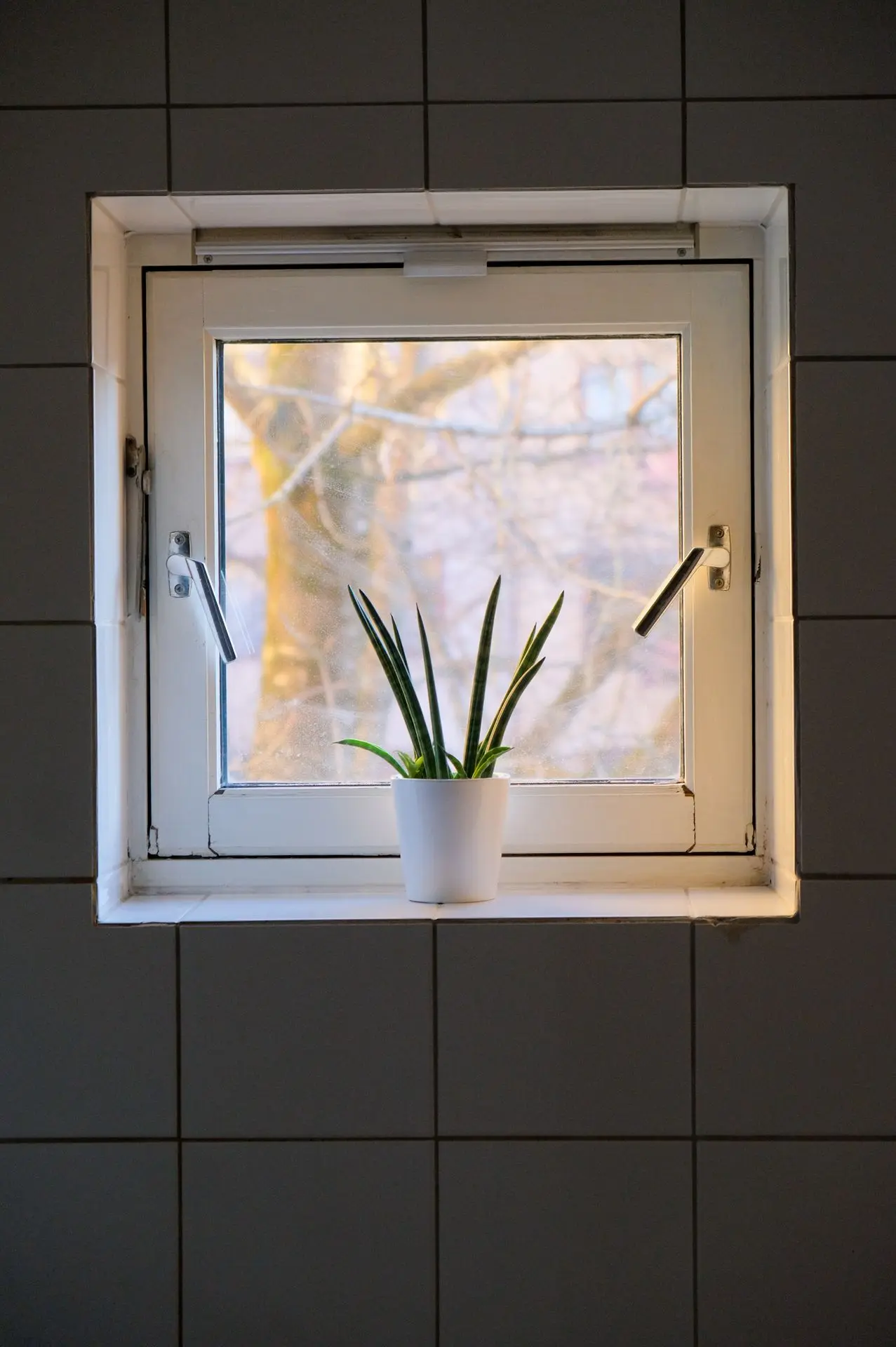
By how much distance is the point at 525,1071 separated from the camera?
3.79 feet

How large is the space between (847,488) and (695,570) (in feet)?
0.71

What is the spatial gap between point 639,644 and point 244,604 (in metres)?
0.48

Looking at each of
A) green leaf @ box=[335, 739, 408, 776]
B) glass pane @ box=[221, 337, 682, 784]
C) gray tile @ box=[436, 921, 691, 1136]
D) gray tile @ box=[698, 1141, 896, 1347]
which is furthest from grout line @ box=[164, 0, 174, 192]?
gray tile @ box=[698, 1141, 896, 1347]

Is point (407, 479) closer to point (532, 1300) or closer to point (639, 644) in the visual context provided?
point (639, 644)

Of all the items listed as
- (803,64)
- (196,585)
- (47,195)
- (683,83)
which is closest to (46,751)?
(196,585)

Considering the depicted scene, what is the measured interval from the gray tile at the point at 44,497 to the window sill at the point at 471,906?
33 cm

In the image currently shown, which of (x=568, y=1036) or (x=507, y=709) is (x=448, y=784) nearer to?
(x=507, y=709)

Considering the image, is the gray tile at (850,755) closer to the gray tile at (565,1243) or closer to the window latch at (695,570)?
the window latch at (695,570)

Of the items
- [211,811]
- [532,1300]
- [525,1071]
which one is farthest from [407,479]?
[532,1300]

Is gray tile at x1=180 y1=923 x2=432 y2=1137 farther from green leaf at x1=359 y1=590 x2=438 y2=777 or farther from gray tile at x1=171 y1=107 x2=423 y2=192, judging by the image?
gray tile at x1=171 y1=107 x2=423 y2=192

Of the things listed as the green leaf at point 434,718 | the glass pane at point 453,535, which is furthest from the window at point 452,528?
the green leaf at point 434,718

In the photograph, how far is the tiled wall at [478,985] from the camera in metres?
1.15

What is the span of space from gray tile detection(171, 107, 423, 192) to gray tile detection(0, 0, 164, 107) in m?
0.06

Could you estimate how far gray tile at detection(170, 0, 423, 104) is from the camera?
3.82ft
